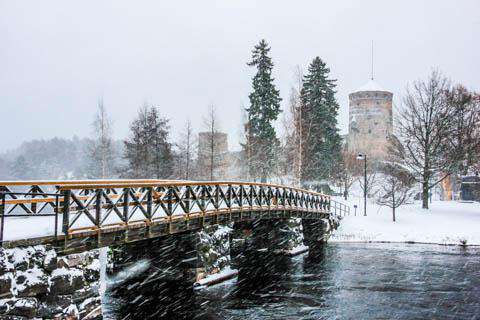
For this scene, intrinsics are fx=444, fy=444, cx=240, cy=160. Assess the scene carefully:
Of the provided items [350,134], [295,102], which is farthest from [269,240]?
[350,134]

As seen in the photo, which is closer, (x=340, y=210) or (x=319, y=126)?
(x=340, y=210)

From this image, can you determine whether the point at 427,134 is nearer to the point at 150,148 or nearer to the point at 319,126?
the point at 319,126

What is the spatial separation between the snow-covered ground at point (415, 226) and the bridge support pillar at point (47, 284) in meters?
19.8

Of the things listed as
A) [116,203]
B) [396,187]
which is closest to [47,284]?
[116,203]

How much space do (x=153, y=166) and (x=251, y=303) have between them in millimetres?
22864

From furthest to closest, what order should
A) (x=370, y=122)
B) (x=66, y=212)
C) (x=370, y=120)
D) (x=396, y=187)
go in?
(x=370, y=120), (x=370, y=122), (x=396, y=187), (x=66, y=212)

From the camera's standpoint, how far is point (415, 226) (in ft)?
93.6

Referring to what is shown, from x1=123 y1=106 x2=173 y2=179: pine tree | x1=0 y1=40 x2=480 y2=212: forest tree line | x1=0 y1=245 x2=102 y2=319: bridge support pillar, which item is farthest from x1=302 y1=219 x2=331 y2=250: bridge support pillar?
x1=0 y1=245 x2=102 y2=319: bridge support pillar

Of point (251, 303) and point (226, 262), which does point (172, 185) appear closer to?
point (251, 303)

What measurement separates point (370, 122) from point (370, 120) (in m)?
0.37

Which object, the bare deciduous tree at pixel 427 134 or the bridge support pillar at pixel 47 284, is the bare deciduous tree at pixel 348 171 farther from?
the bridge support pillar at pixel 47 284

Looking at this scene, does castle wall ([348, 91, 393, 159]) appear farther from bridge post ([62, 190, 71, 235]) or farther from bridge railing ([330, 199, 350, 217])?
bridge post ([62, 190, 71, 235])

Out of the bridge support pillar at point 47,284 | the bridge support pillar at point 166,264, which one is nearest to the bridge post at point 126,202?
the bridge support pillar at point 47,284

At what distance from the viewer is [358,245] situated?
25422mm
